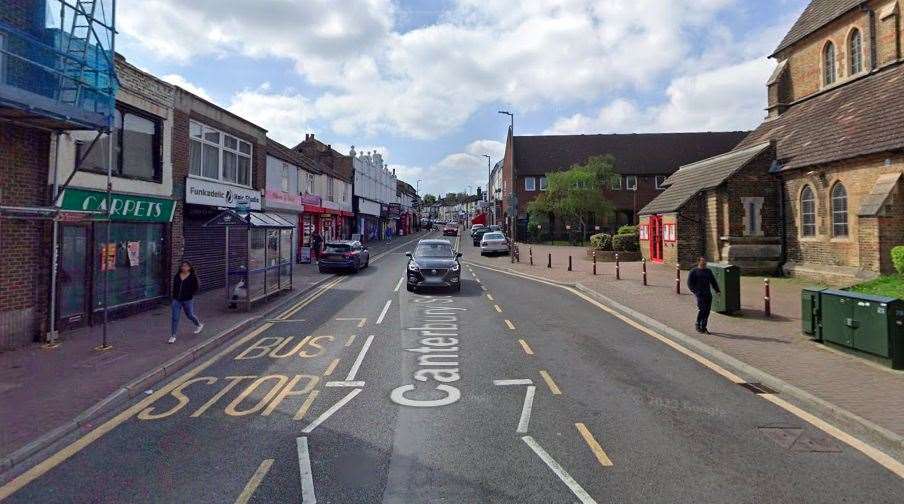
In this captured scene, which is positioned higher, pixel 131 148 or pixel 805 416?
pixel 131 148

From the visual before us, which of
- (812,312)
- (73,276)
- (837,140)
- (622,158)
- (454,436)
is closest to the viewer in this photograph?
(454,436)

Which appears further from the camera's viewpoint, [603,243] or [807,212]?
[603,243]

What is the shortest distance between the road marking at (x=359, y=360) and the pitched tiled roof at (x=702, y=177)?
745 inches

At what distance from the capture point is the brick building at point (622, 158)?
5588 cm

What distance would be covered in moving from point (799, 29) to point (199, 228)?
30.8 metres

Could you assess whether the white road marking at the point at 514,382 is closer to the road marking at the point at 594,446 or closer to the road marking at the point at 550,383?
the road marking at the point at 550,383

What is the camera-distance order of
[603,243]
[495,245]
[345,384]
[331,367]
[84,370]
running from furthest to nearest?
[495,245] < [603,243] < [331,367] < [84,370] < [345,384]

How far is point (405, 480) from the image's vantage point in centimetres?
444

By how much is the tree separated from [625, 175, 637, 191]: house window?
9.96 meters

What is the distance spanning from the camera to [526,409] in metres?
6.26

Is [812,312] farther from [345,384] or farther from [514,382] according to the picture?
[345,384]

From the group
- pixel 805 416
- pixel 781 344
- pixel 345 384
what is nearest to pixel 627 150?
pixel 781 344

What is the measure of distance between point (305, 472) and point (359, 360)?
13.4 feet

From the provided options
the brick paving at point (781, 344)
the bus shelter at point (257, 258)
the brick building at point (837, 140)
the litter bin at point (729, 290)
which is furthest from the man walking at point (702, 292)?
the bus shelter at point (257, 258)
